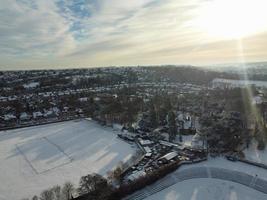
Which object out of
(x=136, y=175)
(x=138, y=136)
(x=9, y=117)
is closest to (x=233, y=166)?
(x=136, y=175)

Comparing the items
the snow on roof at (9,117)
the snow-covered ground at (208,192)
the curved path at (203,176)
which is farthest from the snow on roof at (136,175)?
the snow on roof at (9,117)

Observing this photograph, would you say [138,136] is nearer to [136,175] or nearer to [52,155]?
[52,155]

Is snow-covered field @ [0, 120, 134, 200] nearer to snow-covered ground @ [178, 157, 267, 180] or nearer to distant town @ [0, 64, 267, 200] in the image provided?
distant town @ [0, 64, 267, 200]

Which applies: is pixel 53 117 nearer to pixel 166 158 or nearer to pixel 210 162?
pixel 166 158

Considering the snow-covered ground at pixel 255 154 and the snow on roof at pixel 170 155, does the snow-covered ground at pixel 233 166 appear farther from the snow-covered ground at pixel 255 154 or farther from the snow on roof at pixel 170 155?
the snow on roof at pixel 170 155

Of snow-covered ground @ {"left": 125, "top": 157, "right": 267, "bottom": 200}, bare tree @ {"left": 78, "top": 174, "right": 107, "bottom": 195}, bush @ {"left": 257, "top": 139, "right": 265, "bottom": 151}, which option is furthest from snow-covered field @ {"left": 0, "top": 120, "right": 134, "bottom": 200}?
bush @ {"left": 257, "top": 139, "right": 265, "bottom": 151}

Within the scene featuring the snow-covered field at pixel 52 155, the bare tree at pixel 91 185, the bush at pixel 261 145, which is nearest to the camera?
the bare tree at pixel 91 185
